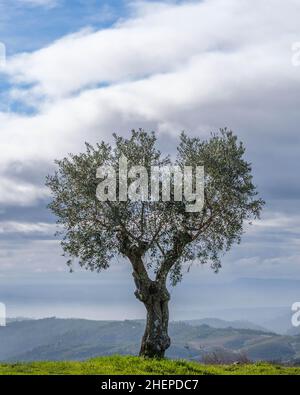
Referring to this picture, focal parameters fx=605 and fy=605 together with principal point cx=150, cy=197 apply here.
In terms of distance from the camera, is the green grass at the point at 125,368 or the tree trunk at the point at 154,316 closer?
the green grass at the point at 125,368

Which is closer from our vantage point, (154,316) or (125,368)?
(125,368)

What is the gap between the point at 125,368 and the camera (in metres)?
40.6

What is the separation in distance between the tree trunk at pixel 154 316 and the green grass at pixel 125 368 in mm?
3390

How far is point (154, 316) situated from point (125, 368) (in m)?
7.88

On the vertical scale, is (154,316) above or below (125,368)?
above

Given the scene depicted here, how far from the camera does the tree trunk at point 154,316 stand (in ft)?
155

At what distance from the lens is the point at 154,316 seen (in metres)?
47.9
